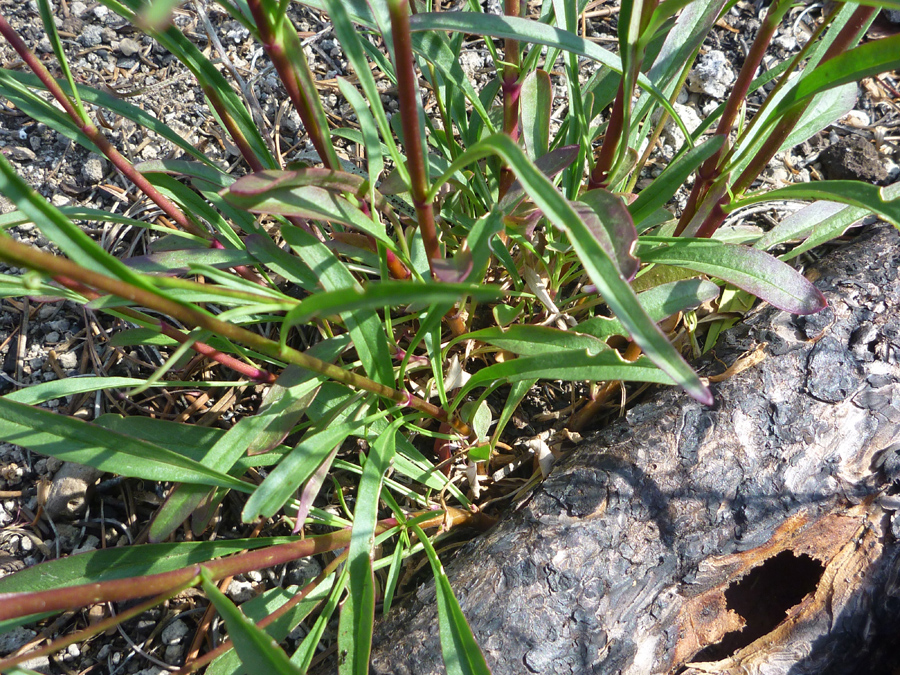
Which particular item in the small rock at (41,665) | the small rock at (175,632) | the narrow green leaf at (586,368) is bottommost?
the small rock at (41,665)

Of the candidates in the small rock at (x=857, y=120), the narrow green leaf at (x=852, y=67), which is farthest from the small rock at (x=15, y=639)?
the small rock at (x=857, y=120)

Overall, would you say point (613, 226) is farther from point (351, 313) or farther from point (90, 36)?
point (90, 36)

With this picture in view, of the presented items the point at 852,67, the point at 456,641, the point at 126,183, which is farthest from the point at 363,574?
the point at 126,183

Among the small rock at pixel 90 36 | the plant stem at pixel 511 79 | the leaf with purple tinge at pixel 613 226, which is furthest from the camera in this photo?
the small rock at pixel 90 36

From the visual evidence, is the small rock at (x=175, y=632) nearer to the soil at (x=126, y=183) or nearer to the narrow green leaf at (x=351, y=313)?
the soil at (x=126, y=183)

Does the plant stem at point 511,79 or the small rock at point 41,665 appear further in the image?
the small rock at point 41,665

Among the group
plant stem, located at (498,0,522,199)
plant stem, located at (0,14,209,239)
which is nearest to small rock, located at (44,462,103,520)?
plant stem, located at (0,14,209,239)

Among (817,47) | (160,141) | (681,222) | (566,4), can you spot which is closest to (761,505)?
(681,222)
